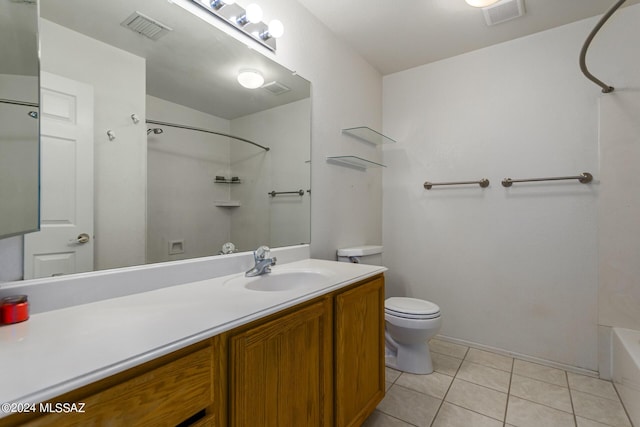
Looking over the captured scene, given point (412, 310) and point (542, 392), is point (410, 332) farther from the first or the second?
point (542, 392)

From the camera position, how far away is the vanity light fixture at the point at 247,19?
52.3 inches

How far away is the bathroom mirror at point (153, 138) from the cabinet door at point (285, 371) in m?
0.58

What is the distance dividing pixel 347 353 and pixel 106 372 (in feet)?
3.05

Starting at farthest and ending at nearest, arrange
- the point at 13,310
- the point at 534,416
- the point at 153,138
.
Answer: the point at 534,416 < the point at 153,138 < the point at 13,310

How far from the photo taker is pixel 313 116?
191 cm

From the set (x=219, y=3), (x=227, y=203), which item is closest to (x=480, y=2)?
(x=219, y=3)

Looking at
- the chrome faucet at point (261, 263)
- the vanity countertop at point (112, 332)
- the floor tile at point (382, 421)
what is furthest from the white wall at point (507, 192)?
the vanity countertop at point (112, 332)

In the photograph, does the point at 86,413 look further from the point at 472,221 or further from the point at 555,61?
the point at 555,61

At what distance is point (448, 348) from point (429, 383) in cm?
59

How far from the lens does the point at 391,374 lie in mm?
1939

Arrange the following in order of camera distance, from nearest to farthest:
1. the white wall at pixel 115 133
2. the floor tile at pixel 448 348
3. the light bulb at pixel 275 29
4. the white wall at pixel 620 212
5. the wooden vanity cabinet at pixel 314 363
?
the wooden vanity cabinet at pixel 314 363, the white wall at pixel 115 133, the light bulb at pixel 275 29, the white wall at pixel 620 212, the floor tile at pixel 448 348

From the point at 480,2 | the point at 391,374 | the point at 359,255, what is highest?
the point at 480,2

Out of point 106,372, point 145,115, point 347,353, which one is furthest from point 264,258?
point 106,372

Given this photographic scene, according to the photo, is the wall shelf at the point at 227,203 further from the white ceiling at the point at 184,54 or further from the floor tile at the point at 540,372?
the floor tile at the point at 540,372
